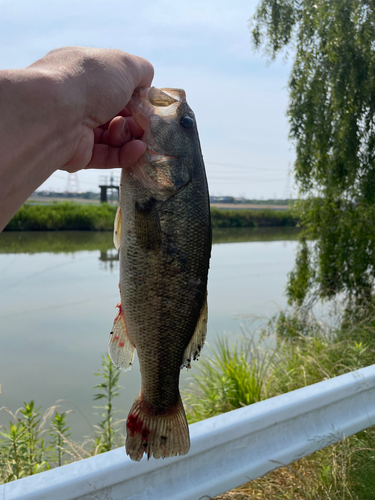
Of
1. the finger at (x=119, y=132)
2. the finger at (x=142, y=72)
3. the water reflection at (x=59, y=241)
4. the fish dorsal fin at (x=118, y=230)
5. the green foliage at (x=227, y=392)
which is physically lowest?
the water reflection at (x=59, y=241)

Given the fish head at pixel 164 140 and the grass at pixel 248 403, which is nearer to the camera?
the fish head at pixel 164 140

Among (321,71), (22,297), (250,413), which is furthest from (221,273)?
(250,413)

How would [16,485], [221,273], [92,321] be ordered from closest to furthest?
[16,485] < [92,321] < [221,273]

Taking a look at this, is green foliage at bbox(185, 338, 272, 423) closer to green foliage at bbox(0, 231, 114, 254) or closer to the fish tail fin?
the fish tail fin

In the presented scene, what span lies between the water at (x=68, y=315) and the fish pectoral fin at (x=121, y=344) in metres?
2.23

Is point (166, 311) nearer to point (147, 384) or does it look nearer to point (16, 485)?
point (147, 384)

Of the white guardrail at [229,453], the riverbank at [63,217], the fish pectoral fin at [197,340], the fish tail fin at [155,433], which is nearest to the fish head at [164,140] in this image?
the fish pectoral fin at [197,340]

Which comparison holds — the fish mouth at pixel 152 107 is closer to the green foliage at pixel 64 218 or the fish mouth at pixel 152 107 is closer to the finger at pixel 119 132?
the finger at pixel 119 132

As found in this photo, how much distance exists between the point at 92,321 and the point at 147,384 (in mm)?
6893

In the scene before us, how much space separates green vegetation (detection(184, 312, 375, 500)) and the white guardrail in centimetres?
18

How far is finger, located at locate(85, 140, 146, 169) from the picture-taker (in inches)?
53.7

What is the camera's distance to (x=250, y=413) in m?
1.86

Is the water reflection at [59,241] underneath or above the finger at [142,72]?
underneath

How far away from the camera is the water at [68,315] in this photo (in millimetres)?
5199
